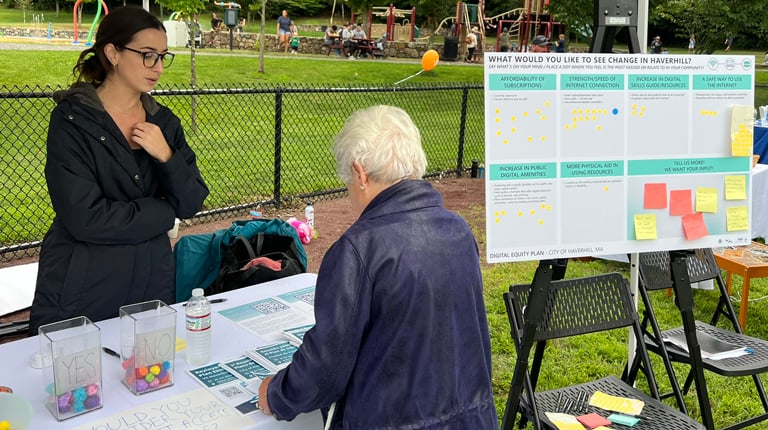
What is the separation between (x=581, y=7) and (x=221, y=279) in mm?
10803

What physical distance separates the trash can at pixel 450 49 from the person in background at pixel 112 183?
85.5ft

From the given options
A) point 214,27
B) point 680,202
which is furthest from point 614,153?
point 214,27

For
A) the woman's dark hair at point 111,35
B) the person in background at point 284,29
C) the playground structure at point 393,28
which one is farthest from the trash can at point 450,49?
the woman's dark hair at point 111,35

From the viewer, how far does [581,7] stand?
40.0 ft

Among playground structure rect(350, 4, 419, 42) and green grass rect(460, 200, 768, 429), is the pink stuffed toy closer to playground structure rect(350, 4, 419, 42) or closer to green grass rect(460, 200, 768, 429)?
green grass rect(460, 200, 768, 429)

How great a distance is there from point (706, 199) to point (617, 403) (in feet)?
2.92

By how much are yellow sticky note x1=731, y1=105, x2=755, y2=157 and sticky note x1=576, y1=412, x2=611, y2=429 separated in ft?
3.91

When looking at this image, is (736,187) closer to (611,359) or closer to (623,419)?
(623,419)

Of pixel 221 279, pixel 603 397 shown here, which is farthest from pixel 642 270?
pixel 221 279

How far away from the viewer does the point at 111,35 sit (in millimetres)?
2383

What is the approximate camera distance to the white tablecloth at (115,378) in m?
1.74

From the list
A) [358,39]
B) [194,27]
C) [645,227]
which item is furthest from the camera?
[358,39]

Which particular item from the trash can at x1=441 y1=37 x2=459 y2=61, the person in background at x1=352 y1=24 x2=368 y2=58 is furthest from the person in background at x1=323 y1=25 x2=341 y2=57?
the trash can at x1=441 y1=37 x2=459 y2=61

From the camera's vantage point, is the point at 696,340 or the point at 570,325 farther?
the point at 696,340
